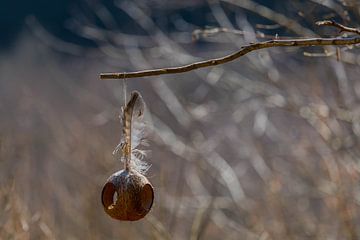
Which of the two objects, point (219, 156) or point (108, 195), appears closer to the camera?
point (108, 195)

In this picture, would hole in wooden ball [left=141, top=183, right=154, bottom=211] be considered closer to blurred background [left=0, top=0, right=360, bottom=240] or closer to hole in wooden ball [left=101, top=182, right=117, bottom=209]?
hole in wooden ball [left=101, top=182, right=117, bottom=209]

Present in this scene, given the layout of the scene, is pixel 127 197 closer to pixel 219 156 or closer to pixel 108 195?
pixel 108 195

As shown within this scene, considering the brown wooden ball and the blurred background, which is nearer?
the brown wooden ball

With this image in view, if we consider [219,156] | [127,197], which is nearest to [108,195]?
[127,197]

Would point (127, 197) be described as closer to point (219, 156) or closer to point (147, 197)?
point (147, 197)

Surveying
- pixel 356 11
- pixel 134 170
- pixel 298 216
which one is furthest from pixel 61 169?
pixel 134 170

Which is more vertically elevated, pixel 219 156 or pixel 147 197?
pixel 219 156

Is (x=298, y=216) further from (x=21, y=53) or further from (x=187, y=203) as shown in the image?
(x=21, y=53)

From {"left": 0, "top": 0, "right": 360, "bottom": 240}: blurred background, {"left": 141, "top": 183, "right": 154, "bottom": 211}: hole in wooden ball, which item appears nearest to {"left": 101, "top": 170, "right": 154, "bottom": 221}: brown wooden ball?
{"left": 141, "top": 183, "right": 154, "bottom": 211}: hole in wooden ball
